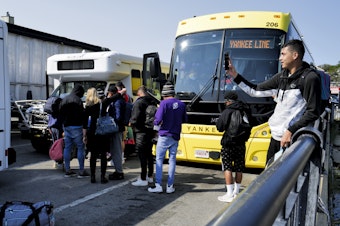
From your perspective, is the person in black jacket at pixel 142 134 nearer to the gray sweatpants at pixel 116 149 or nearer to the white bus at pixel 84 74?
the gray sweatpants at pixel 116 149

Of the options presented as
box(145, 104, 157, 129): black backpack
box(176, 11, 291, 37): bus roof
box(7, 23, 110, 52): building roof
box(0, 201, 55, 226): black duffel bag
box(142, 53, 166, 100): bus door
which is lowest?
box(0, 201, 55, 226): black duffel bag

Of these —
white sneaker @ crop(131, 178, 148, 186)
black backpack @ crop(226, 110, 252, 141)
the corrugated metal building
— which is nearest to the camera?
black backpack @ crop(226, 110, 252, 141)

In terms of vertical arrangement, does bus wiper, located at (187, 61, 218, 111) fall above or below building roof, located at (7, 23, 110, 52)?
below

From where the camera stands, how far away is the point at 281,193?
1090 millimetres

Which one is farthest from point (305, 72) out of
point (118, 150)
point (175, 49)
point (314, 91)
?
point (175, 49)

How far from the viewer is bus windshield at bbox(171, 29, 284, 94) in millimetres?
7055

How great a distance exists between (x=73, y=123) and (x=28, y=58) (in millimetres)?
8123

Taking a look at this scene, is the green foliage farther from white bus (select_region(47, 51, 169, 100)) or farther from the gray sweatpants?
the gray sweatpants

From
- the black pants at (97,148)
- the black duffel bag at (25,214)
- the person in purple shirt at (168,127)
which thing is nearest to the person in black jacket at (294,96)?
the person in purple shirt at (168,127)

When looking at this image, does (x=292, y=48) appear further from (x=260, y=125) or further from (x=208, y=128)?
(x=208, y=128)

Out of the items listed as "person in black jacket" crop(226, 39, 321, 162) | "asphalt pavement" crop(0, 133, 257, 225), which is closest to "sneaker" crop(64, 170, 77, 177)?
"asphalt pavement" crop(0, 133, 257, 225)

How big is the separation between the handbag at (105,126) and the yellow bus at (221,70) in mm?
1546

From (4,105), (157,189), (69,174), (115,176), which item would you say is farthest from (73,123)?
(157,189)

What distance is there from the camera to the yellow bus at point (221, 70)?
6.76 metres
